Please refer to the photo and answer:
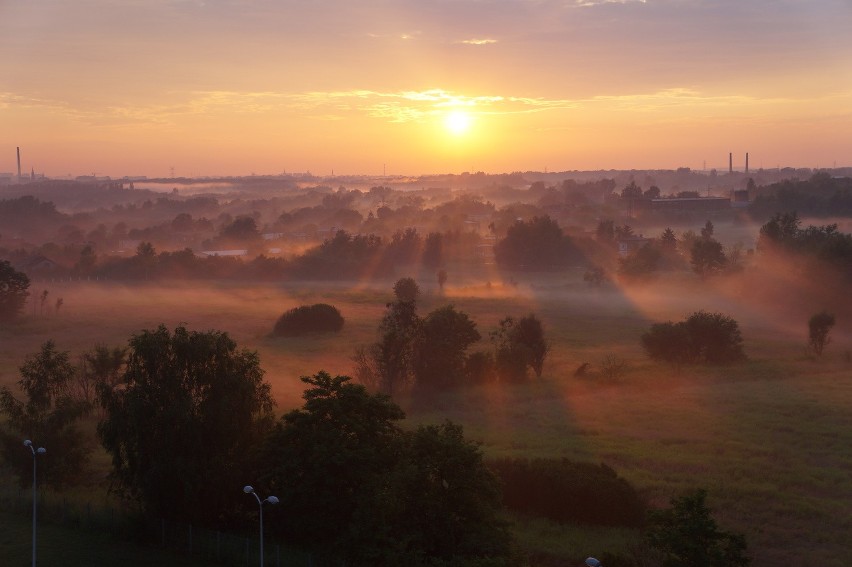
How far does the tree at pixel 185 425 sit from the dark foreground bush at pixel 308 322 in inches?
1291

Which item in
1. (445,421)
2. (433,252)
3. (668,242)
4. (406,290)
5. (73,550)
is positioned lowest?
(73,550)

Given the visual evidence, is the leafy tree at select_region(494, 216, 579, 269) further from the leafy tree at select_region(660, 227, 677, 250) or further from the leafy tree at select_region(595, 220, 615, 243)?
the leafy tree at select_region(660, 227, 677, 250)

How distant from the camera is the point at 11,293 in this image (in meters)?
63.5

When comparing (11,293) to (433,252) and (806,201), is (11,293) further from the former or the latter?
(806,201)

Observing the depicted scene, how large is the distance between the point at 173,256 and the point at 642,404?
7073 cm

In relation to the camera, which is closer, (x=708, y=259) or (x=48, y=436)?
(x=48, y=436)

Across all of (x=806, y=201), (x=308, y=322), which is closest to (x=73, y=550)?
(x=308, y=322)

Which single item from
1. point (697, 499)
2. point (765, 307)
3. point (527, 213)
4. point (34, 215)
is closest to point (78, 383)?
point (697, 499)

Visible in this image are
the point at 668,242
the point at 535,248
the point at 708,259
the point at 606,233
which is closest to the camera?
the point at 708,259

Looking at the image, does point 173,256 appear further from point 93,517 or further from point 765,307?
point 93,517

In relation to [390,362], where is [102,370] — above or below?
above

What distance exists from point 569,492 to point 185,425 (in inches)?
499

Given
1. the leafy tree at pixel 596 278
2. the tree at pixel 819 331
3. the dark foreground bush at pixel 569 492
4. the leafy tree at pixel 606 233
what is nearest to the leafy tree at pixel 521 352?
the tree at pixel 819 331

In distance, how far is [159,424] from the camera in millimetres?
25703
